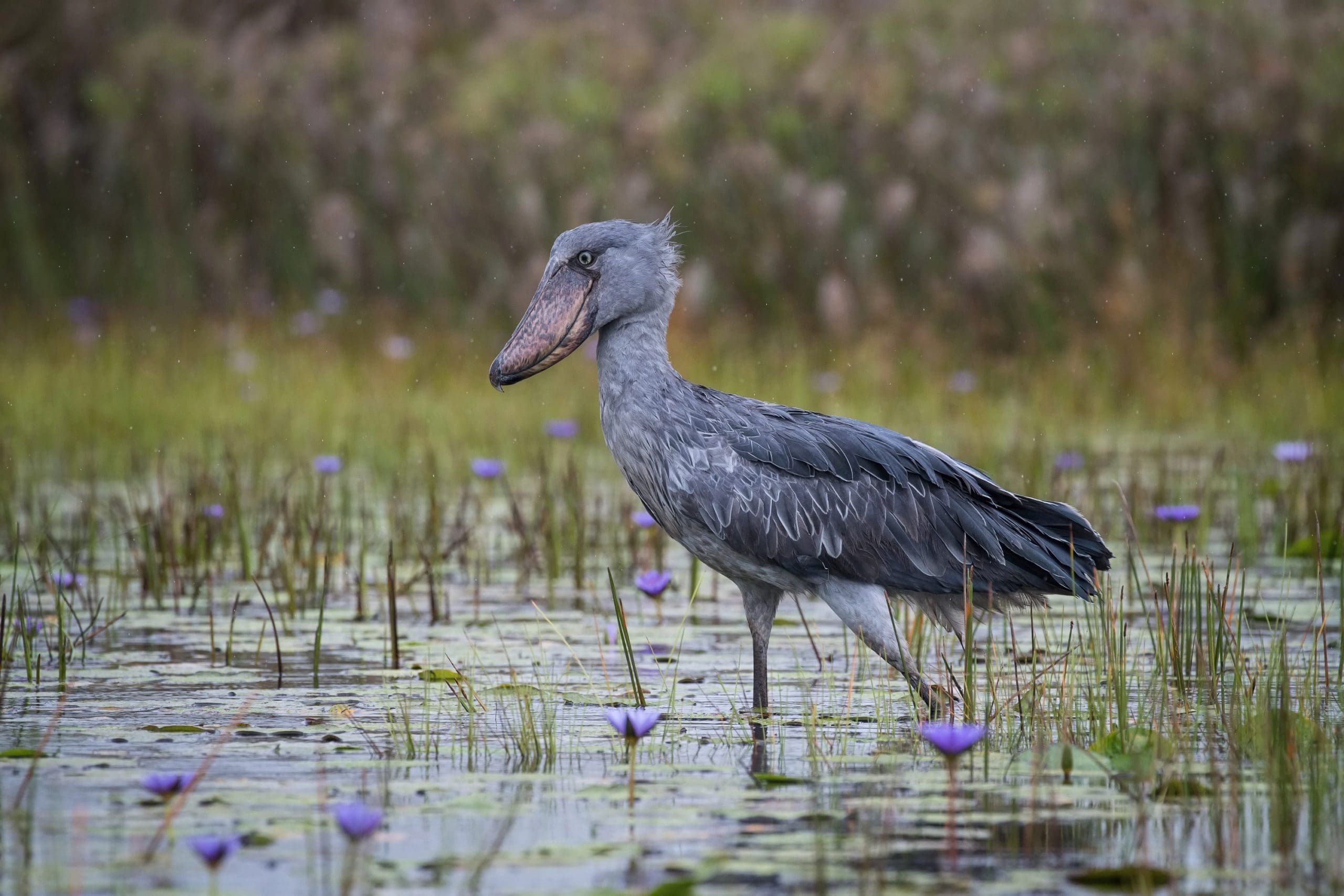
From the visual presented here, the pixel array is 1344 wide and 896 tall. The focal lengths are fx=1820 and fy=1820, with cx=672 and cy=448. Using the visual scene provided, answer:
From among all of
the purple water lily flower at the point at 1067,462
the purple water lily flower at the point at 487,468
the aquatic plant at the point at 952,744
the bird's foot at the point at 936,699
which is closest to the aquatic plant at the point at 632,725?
the aquatic plant at the point at 952,744

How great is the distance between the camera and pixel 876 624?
4.73 meters

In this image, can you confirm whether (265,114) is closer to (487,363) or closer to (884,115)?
(487,363)

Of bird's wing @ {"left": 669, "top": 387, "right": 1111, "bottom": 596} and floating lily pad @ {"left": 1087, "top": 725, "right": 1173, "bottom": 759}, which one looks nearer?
floating lily pad @ {"left": 1087, "top": 725, "right": 1173, "bottom": 759}

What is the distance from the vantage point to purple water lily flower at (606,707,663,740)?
363cm

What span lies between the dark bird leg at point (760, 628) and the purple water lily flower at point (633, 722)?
3.11 ft

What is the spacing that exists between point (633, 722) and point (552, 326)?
69.1 inches

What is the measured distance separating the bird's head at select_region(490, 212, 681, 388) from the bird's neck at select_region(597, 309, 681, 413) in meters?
0.02

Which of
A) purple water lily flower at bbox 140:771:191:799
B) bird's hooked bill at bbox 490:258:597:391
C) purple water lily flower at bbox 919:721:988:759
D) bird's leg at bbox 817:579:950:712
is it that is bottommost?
purple water lily flower at bbox 140:771:191:799

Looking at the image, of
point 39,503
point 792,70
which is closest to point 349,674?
point 39,503

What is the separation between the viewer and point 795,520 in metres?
4.80

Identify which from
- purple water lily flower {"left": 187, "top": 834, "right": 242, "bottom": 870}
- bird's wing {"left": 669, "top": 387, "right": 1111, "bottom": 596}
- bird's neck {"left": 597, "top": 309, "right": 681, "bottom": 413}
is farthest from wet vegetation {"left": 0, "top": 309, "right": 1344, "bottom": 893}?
bird's neck {"left": 597, "top": 309, "right": 681, "bottom": 413}

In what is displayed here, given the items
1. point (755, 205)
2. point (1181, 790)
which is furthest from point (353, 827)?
point (755, 205)

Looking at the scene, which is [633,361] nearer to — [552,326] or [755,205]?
[552,326]

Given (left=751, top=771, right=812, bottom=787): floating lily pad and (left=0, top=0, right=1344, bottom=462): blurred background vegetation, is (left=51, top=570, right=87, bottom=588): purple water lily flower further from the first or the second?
(left=0, top=0, right=1344, bottom=462): blurred background vegetation
